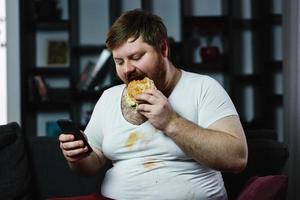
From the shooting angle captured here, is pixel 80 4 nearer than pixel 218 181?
No

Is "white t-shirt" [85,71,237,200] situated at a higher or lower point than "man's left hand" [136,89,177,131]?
lower

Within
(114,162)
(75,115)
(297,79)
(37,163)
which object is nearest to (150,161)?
(114,162)

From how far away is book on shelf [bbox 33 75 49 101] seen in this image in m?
4.30

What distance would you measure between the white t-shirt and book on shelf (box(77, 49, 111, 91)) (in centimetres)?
240

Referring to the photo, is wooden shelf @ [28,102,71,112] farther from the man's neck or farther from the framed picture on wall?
the man's neck

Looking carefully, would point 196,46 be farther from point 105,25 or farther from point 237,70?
point 105,25

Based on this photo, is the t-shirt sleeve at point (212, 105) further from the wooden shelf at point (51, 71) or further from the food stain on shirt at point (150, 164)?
the wooden shelf at point (51, 71)

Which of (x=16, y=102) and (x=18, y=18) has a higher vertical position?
(x=18, y=18)

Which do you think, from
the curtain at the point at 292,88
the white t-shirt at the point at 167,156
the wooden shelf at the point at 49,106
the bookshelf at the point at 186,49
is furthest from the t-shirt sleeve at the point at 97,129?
the wooden shelf at the point at 49,106

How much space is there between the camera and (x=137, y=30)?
1.74 metres

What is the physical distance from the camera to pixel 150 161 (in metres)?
1.77

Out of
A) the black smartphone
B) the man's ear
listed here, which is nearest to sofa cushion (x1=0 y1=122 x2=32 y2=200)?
the black smartphone

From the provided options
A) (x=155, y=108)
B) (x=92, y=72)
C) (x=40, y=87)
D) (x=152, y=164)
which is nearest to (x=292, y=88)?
(x=92, y=72)

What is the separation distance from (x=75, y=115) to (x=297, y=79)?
1.83 metres
